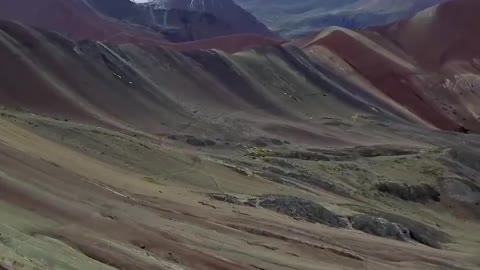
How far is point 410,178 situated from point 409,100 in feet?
111

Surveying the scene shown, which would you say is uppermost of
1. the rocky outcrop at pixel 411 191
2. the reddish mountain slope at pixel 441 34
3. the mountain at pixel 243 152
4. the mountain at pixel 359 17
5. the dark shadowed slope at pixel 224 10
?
the mountain at pixel 359 17

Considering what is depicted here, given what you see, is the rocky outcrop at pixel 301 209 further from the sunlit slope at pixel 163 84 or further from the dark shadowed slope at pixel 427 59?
the dark shadowed slope at pixel 427 59

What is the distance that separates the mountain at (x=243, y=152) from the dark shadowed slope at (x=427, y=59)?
0.25m

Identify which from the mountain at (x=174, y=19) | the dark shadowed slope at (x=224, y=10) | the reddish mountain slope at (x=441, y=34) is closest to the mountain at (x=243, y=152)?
the reddish mountain slope at (x=441, y=34)

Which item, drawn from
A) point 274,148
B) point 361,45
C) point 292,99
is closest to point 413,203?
point 274,148

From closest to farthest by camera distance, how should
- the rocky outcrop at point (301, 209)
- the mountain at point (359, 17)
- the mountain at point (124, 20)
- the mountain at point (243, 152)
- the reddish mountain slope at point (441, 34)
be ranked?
the mountain at point (243, 152) → the rocky outcrop at point (301, 209) → the reddish mountain slope at point (441, 34) → the mountain at point (124, 20) → the mountain at point (359, 17)

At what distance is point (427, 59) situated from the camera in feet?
287

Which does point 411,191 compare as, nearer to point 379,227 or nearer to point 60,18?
point 379,227

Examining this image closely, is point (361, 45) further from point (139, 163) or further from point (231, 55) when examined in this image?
point (139, 163)

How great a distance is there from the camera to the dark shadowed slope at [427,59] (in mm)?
77000

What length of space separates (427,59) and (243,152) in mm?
49848

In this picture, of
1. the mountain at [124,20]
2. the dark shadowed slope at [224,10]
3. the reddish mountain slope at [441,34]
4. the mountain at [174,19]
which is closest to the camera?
the reddish mountain slope at [441,34]

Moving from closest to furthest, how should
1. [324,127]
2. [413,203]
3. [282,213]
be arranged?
1. [282,213]
2. [413,203]
3. [324,127]

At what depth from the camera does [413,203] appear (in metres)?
42.2
